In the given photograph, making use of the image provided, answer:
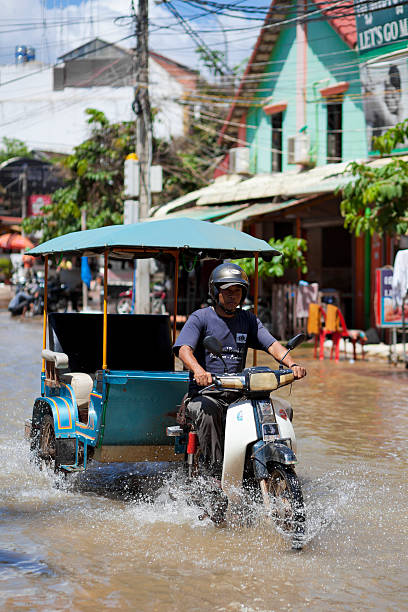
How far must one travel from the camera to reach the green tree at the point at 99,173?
31.3m

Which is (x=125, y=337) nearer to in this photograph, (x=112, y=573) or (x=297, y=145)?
(x=112, y=573)

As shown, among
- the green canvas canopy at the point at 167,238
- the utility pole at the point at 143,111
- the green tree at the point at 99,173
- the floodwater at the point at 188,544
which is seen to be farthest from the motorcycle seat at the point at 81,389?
the green tree at the point at 99,173

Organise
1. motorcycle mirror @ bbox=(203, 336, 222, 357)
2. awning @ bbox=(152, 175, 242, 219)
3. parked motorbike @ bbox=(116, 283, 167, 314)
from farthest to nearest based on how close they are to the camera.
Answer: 1. parked motorbike @ bbox=(116, 283, 167, 314)
2. awning @ bbox=(152, 175, 242, 219)
3. motorcycle mirror @ bbox=(203, 336, 222, 357)

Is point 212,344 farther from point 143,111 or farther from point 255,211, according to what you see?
point 143,111

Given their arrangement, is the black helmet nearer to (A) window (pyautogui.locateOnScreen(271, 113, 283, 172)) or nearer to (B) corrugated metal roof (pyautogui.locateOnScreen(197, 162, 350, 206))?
(B) corrugated metal roof (pyautogui.locateOnScreen(197, 162, 350, 206))

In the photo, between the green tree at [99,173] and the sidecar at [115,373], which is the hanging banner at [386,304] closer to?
the sidecar at [115,373]

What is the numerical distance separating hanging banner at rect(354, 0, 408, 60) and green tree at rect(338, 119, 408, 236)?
24.2ft

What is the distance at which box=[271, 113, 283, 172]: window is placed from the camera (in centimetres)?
Result: 2617

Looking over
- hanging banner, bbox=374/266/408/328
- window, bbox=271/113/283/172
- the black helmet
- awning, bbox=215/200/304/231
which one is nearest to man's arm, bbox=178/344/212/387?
the black helmet

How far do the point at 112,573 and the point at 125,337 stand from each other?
10.2 feet

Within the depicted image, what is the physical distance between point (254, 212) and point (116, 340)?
13038 millimetres

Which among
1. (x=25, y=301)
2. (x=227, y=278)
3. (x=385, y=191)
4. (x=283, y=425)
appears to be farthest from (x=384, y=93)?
(x=283, y=425)

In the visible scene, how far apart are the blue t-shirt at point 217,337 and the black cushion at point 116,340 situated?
1554 mm

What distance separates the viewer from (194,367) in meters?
5.75
